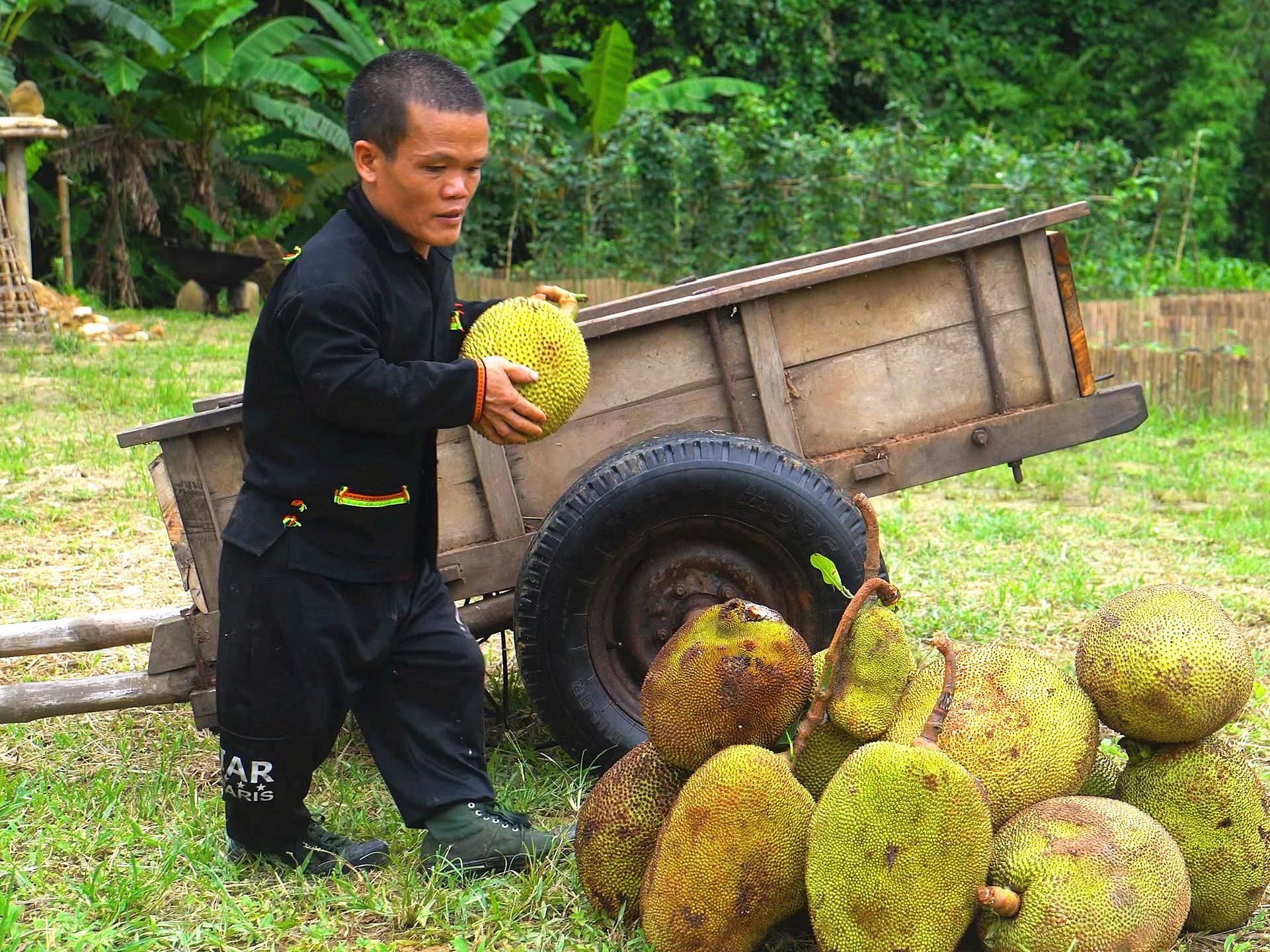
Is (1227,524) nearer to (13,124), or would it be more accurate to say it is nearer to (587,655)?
(587,655)

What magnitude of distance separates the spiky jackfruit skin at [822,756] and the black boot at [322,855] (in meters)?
0.96

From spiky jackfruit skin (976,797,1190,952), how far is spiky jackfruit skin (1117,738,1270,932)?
0.16 meters

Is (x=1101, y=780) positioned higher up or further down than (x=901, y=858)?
further down

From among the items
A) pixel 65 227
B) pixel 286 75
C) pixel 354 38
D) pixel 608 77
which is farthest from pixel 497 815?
pixel 354 38

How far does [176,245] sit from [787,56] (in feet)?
32.0

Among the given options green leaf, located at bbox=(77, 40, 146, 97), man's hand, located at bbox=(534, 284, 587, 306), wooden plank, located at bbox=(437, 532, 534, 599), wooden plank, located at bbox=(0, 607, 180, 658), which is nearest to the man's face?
man's hand, located at bbox=(534, 284, 587, 306)

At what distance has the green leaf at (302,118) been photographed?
15.2 metres

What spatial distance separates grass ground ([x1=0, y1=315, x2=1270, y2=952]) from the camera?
243 centimetres

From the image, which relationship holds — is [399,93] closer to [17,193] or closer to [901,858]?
[901,858]

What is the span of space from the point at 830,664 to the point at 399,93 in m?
1.32

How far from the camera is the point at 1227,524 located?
564 centimetres

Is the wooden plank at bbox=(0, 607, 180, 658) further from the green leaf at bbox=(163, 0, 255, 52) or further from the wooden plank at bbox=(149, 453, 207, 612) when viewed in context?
the green leaf at bbox=(163, 0, 255, 52)

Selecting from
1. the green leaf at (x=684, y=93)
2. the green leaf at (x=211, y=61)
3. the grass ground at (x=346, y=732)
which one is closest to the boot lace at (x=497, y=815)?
the grass ground at (x=346, y=732)

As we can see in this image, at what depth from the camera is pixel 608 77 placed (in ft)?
49.6
